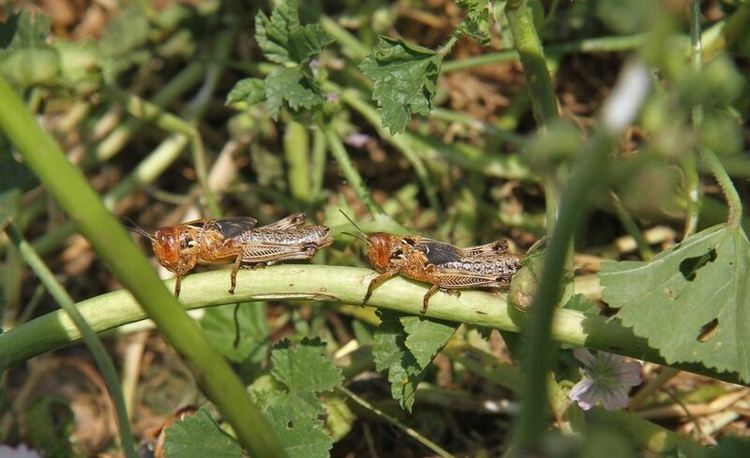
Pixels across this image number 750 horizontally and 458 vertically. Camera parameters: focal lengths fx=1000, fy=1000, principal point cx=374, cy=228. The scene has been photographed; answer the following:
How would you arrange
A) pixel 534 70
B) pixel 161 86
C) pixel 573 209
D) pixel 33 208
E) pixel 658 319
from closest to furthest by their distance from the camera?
pixel 573 209 < pixel 658 319 < pixel 534 70 < pixel 33 208 < pixel 161 86

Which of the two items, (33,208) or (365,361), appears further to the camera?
(33,208)

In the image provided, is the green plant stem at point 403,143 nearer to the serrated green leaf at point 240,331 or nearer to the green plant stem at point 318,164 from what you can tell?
the green plant stem at point 318,164

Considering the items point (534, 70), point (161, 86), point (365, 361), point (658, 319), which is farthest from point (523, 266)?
point (161, 86)

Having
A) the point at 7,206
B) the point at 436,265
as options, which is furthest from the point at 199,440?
the point at 7,206

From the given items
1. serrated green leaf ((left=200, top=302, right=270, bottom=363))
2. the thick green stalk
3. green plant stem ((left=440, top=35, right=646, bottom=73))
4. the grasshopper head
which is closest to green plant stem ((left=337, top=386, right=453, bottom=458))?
serrated green leaf ((left=200, top=302, right=270, bottom=363))

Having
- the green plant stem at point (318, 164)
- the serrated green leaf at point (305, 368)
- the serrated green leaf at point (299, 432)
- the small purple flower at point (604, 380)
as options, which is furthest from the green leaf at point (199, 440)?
the green plant stem at point (318, 164)

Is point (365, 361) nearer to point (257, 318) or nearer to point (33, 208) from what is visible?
point (257, 318)

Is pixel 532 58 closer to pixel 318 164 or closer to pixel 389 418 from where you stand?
pixel 389 418
